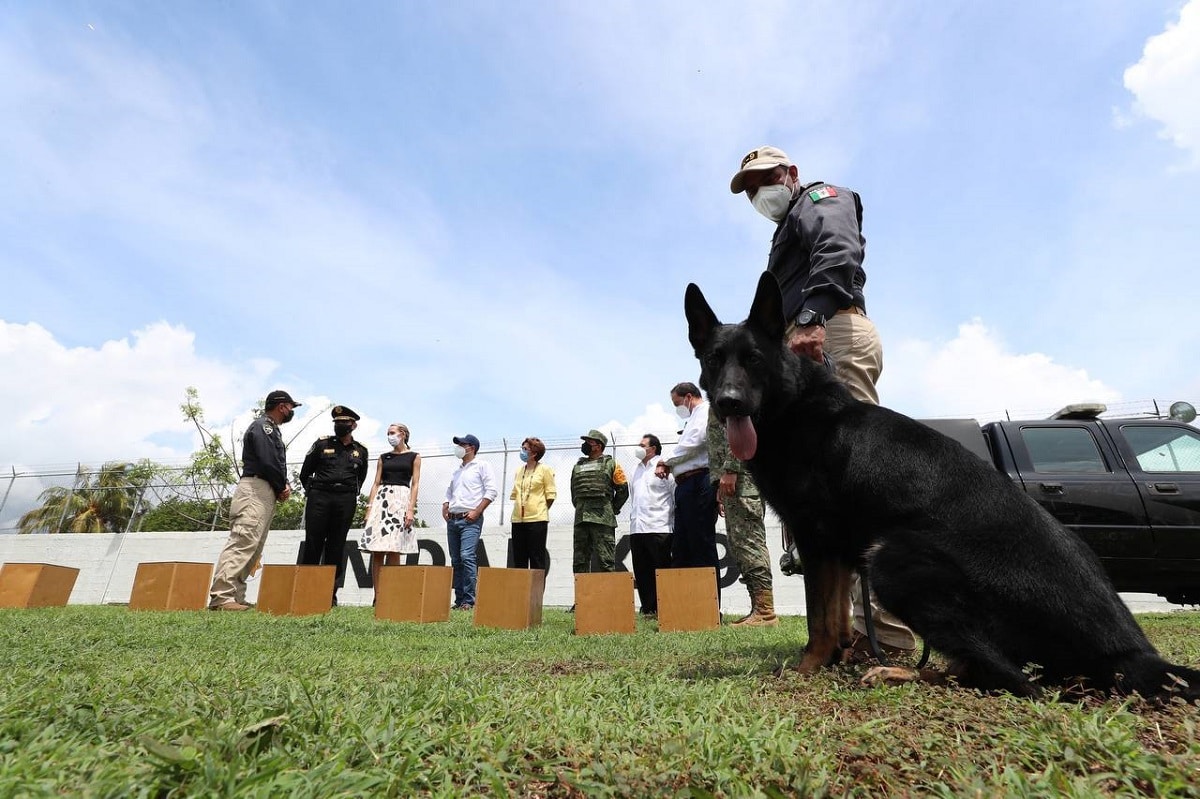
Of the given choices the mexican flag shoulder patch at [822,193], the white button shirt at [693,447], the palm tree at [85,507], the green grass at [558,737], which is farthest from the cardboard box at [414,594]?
the palm tree at [85,507]

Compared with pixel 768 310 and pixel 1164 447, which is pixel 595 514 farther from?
pixel 1164 447

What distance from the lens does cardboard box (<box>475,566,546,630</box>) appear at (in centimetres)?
540

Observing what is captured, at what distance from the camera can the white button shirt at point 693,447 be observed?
6.31 meters

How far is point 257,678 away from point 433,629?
3051mm

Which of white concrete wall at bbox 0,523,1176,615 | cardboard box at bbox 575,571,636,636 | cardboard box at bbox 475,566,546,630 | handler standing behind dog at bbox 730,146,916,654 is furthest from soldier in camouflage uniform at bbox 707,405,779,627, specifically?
Result: white concrete wall at bbox 0,523,1176,615

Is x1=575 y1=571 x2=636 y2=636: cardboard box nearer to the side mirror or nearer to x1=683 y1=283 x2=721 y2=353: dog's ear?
x1=683 y1=283 x2=721 y2=353: dog's ear

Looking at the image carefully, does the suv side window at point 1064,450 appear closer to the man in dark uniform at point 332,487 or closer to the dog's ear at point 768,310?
the dog's ear at point 768,310

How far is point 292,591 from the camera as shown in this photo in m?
6.19

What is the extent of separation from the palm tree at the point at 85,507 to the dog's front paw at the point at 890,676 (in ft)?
54.4

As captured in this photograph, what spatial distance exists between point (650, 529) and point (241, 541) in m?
4.41

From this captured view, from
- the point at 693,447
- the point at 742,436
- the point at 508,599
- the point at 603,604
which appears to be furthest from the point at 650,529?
the point at 742,436

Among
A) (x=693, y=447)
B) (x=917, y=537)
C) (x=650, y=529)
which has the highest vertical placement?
(x=693, y=447)

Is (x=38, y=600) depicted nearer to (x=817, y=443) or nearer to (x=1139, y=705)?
(x=817, y=443)

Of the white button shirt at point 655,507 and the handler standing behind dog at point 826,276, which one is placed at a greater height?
the handler standing behind dog at point 826,276
